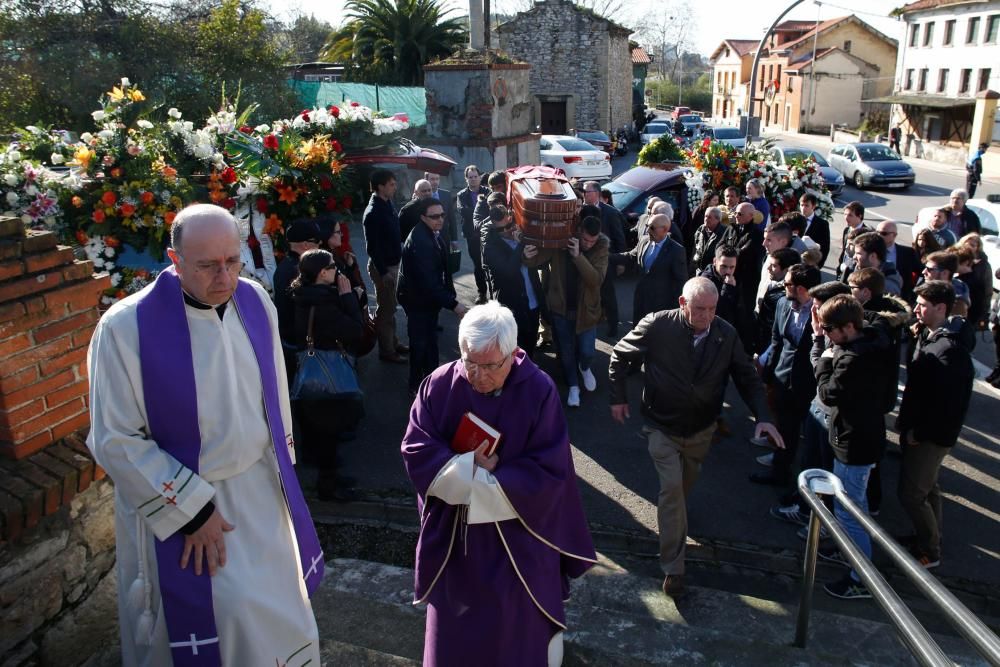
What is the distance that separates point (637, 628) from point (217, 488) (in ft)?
6.95

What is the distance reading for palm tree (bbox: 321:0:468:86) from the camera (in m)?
29.1

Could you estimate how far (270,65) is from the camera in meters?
22.8

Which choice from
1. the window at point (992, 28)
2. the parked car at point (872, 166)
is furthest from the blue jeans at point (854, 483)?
the window at point (992, 28)

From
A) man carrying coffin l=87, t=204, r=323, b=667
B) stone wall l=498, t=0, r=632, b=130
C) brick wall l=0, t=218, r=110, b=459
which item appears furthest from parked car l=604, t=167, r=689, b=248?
stone wall l=498, t=0, r=632, b=130

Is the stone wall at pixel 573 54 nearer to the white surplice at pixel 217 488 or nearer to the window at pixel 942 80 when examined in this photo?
the window at pixel 942 80

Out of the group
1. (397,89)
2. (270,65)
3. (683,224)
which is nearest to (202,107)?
(270,65)

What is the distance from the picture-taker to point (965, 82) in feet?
128

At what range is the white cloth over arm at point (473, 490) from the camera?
2.87 m

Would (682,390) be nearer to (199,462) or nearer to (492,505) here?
(492,505)

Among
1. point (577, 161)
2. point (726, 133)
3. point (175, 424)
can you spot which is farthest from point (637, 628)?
point (726, 133)

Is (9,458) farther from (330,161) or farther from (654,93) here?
(654,93)

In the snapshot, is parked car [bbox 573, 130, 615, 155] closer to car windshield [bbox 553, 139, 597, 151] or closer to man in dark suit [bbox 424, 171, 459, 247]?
car windshield [bbox 553, 139, 597, 151]

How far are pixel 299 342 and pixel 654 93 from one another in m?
76.3

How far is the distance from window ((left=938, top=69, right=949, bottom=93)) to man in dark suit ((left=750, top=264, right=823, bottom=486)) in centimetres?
4265
